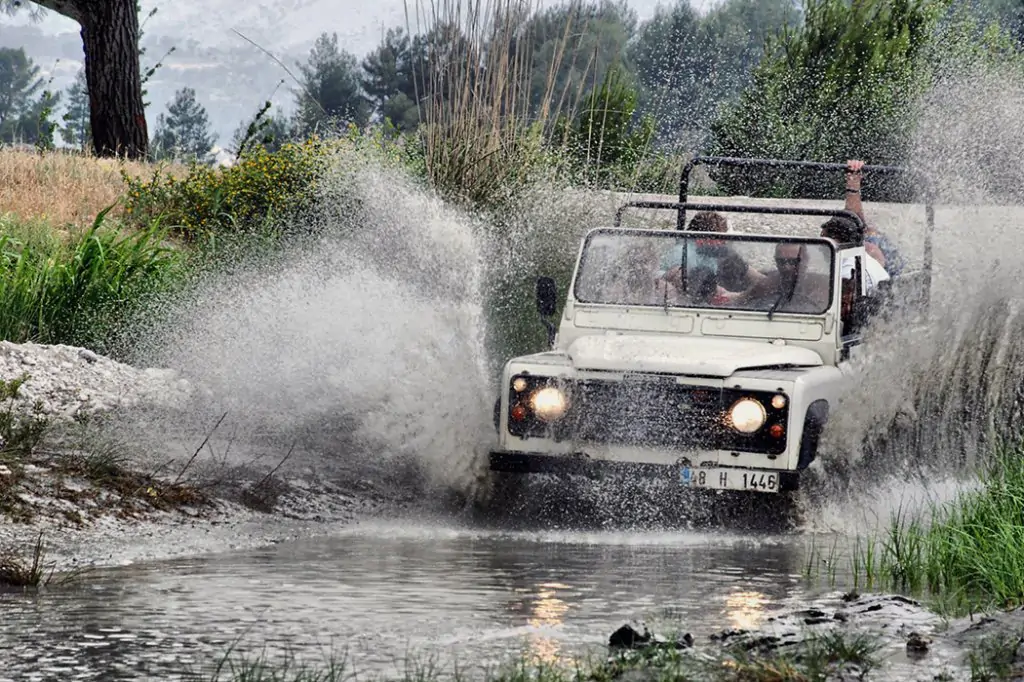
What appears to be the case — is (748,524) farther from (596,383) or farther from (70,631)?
(70,631)

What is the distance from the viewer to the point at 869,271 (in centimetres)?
1138

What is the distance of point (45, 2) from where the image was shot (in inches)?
1046

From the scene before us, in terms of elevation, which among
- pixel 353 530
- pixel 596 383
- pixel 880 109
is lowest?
pixel 353 530

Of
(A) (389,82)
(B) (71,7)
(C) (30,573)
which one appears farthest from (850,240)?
(A) (389,82)

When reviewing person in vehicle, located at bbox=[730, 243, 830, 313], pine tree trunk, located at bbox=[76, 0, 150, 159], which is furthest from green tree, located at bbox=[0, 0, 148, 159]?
person in vehicle, located at bbox=[730, 243, 830, 313]

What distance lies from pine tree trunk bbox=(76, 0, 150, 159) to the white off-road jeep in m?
15.6

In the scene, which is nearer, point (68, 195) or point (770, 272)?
point (770, 272)

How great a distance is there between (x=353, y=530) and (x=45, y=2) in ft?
62.8

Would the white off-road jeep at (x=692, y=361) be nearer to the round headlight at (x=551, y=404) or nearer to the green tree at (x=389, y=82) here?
the round headlight at (x=551, y=404)

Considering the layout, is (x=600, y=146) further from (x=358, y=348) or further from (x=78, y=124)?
(x=78, y=124)

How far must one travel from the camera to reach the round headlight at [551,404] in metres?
9.33

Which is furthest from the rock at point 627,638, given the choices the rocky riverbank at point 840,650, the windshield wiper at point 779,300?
the windshield wiper at point 779,300

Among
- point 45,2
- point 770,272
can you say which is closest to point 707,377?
point 770,272

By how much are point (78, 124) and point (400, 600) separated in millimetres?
129975
